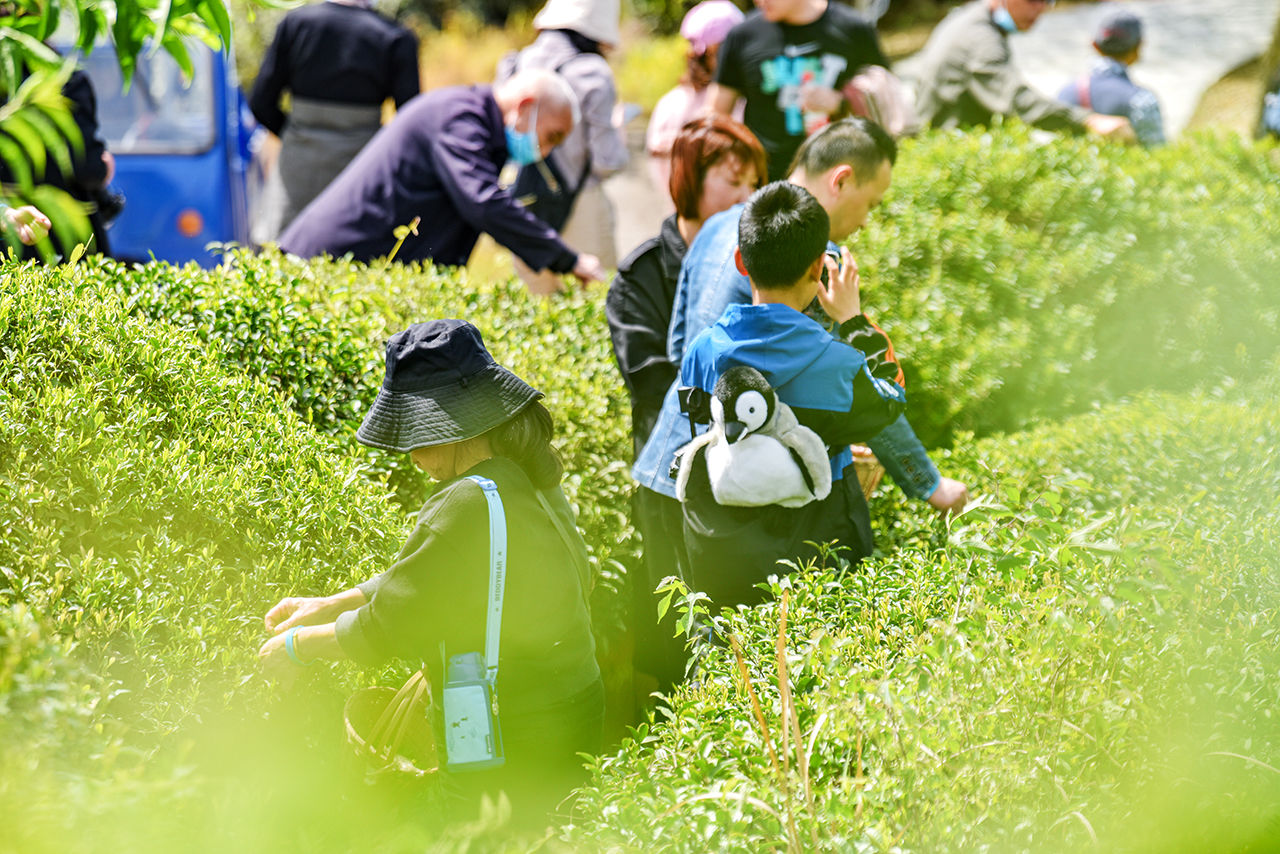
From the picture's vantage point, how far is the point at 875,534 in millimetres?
3869

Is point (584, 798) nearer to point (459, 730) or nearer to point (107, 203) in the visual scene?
point (459, 730)

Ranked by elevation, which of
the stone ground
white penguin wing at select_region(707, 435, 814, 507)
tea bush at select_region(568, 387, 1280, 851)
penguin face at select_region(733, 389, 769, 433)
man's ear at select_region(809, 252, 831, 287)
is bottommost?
the stone ground

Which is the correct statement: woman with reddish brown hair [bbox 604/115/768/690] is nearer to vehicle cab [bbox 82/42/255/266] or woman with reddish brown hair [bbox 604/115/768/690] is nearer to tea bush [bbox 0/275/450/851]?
tea bush [bbox 0/275/450/851]

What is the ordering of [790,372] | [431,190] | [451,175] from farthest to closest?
1. [431,190]
2. [451,175]
3. [790,372]

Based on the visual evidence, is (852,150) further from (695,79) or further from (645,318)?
(695,79)

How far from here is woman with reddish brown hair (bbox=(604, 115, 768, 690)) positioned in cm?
378

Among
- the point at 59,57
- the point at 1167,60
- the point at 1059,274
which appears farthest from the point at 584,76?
the point at 1167,60

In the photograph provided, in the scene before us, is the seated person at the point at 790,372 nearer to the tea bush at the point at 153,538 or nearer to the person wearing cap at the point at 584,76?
the tea bush at the point at 153,538

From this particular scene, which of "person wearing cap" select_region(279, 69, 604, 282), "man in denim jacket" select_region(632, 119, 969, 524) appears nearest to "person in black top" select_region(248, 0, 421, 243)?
"person wearing cap" select_region(279, 69, 604, 282)

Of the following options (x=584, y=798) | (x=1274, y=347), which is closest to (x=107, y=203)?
(x=584, y=798)

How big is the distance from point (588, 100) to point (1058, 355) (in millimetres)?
2662

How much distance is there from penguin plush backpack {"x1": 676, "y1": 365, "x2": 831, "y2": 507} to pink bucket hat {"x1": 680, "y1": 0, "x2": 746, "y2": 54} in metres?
4.03

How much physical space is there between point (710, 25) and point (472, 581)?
15.8 feet

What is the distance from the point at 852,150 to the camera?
3609mm
